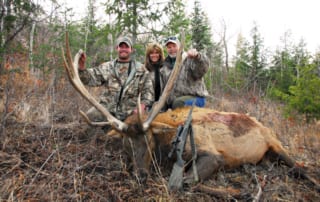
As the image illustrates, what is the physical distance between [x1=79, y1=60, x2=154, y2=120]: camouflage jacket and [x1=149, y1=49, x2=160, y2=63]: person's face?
0.24 meters

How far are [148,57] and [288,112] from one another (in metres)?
4.24

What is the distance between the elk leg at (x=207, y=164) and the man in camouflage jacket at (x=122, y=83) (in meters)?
1.35

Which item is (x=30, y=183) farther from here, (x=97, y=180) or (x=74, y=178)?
(x=97, y=180)

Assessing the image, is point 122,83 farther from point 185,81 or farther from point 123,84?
point 185,81

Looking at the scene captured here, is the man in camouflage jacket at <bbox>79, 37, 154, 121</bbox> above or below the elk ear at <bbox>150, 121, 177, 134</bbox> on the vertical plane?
above

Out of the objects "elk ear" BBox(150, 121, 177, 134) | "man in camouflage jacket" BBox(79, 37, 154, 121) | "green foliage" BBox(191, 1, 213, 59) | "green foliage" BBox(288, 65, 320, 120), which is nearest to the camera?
"elk ear" BBox(150, 121, 177, 134)

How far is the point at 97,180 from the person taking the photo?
9.65ft

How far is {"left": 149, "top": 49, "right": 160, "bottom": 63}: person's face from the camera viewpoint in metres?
4.81

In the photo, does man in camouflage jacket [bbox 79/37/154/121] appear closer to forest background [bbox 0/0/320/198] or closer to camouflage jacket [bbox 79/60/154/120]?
camouflage jacket [bbox 79/60/154/120]

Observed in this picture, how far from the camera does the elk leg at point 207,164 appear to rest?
3.39 metres

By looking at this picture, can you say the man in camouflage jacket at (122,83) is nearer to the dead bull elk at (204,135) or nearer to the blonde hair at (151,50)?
the blonde hair at (151,50)

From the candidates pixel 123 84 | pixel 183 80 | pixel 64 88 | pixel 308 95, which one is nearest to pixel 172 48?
pixel 183 80

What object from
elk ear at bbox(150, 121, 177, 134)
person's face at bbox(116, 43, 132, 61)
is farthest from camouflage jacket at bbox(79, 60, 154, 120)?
elk ear at bbox(150, 121, 177, 134)

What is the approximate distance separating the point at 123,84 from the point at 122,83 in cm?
3
